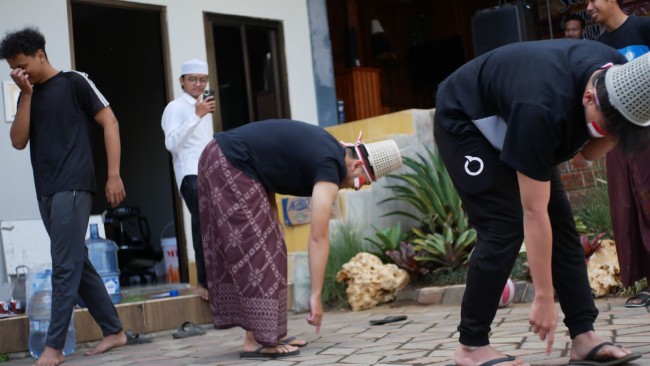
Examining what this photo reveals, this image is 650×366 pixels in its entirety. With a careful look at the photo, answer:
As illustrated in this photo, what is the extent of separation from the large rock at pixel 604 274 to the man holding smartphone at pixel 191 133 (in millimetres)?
2511

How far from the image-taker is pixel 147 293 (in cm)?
714

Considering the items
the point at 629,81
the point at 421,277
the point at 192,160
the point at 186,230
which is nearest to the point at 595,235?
the point at 421,277

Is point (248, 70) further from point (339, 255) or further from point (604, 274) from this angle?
point (604, 274)

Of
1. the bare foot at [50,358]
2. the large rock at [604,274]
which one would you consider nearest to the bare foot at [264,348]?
the bare foot at [50,358]

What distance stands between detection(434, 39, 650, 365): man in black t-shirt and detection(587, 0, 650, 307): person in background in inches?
71.9

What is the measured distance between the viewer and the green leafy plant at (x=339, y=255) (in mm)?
6926

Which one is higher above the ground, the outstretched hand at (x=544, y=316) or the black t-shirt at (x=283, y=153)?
the black t-shirt at (x=283, y=153)

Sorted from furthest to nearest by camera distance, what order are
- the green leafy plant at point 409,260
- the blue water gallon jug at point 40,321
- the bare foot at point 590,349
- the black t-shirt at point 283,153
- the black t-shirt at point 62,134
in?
the green leafy plant at point 409,260
the blue water gallon jug at point 40,321
the black t-shirt at point 62,134
the black t-shirt at point 283,153
the bare foot at point 590,349

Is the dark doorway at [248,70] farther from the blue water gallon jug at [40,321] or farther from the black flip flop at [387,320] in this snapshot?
the black flip flop at [387,320]

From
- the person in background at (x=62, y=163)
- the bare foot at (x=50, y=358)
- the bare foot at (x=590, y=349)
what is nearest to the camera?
the bare foot at (x=590, y=349)

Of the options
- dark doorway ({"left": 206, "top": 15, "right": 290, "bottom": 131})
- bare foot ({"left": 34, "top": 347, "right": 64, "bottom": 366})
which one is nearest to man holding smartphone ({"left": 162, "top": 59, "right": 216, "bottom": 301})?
bare foot ({"left": 34, "top": 347, "right": 64, "bottom": 366})

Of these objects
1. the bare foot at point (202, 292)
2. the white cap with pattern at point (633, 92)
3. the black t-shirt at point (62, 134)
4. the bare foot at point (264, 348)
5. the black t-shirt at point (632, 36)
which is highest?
the black t-shirt at point (632, 36)

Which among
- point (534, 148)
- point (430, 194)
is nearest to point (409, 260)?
point (430, 194)

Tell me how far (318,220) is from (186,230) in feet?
13.0
